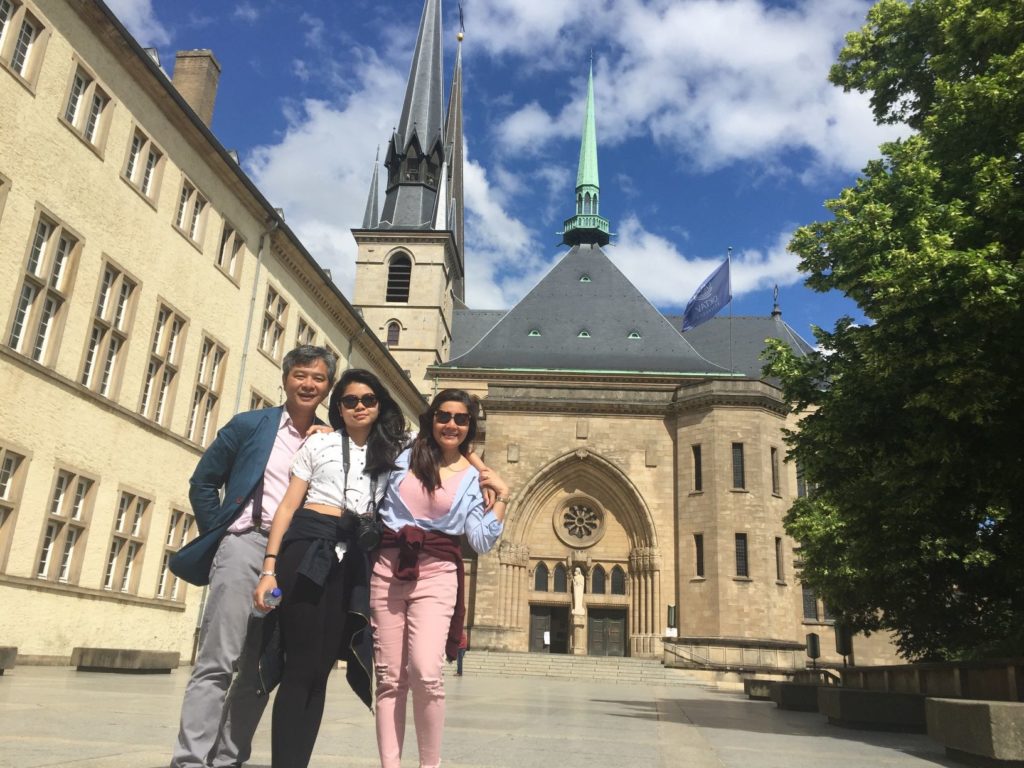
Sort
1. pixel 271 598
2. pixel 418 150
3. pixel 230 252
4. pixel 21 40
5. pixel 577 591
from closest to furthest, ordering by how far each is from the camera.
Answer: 1. pixel 271 598
2. pixel 21 40
3. pixel 230 252
4. pixel 577 591
5. pixel 418 150

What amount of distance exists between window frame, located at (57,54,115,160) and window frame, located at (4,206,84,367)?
70.1 inches

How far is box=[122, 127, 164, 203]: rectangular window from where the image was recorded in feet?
57.7

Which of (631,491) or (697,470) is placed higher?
(697,470)

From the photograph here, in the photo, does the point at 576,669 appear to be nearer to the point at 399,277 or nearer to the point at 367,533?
the point at 367,533

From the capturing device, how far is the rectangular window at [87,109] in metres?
15.5

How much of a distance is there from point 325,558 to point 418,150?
52.2m

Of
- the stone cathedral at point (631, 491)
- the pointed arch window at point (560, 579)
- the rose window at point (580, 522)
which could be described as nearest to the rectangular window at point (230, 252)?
the stone cathedral at point (631, 491)

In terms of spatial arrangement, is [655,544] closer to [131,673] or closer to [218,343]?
[218,343]

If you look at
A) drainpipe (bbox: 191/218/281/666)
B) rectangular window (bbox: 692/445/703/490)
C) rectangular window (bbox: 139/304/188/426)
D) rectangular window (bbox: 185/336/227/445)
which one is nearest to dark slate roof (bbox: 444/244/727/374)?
rectangular window (bbox: 692/445/703/490)

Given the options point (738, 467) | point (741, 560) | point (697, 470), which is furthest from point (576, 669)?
point (738, 467)

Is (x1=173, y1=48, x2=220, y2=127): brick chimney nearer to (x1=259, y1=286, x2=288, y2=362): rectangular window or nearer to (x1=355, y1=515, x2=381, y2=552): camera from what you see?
(x1=259, y1=286, x2=288, y2=362): rectangular window

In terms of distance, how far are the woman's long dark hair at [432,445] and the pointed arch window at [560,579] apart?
3416cm

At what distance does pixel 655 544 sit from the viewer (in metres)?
36.1

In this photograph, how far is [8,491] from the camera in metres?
14.0
